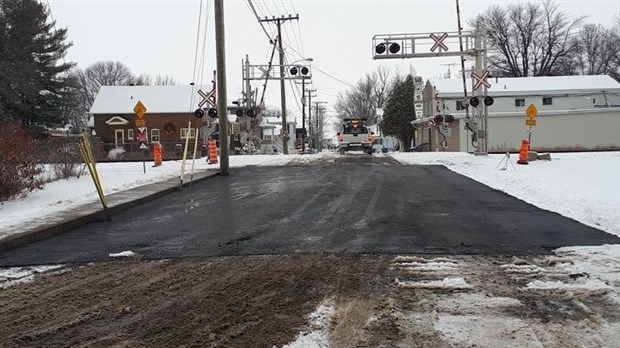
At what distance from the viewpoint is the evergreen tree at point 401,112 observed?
61.3m

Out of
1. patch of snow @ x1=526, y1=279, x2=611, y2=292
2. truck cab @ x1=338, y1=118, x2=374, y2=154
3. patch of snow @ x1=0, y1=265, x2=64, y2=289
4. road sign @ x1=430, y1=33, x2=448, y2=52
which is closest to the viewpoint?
patch of snow @ x1=526, y1=279, x2=611, y2=292

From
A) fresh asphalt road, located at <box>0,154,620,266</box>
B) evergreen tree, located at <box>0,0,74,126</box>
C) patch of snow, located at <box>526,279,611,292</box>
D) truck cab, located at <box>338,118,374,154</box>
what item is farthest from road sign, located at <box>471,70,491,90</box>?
evergreen tree, located at <box>0,0,74,126</box>

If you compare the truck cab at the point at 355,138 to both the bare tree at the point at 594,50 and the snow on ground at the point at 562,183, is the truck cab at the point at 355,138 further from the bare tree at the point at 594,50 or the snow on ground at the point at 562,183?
the bare tree at the point at 594,50

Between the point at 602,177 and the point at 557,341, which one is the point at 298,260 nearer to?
the point at 557,341

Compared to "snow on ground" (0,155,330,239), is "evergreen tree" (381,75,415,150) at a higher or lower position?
higher

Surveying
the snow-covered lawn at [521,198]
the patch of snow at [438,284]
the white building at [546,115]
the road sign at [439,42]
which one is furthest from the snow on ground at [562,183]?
the white building at [546,115]

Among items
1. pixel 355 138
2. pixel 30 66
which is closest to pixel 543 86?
pixel 355 138

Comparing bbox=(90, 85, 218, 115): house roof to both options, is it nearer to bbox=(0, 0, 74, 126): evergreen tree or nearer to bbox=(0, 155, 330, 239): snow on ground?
bbox=(0, 0, 74, 126): evergreen tree

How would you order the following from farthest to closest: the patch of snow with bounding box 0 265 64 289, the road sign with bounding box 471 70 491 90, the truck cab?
the truck cab < the road sign with bounding box 471 70 491 90 < the patch of snow with bounding box 0 265 64 289

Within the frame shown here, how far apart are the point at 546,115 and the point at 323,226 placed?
40576 millimetres

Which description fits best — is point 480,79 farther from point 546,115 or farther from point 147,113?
point 147,113

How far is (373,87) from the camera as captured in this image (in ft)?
373

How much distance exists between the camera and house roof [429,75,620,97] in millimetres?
51688

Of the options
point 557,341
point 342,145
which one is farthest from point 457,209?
point 342,145
